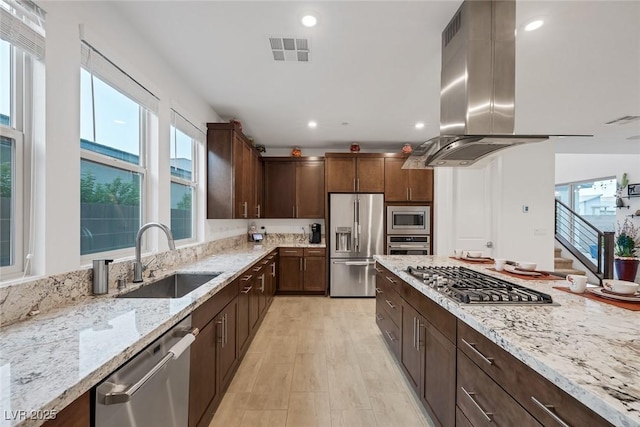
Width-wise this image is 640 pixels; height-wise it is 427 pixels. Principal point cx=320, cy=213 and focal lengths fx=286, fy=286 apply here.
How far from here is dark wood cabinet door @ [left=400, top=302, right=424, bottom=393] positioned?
1.98 m

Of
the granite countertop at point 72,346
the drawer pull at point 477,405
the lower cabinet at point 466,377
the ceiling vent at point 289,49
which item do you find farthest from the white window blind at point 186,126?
the drawer pull at point 477,405

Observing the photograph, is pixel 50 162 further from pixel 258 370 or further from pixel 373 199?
pixel 373 199

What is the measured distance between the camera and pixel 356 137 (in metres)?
4.95

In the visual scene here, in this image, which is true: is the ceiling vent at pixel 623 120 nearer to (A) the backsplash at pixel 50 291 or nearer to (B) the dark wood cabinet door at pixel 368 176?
(B) the dark wood cabinet door at pixel 368 176

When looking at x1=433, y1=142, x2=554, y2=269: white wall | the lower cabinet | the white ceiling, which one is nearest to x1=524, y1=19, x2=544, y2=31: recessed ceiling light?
the white ceiling

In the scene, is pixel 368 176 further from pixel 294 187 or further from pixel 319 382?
pixel 319 382

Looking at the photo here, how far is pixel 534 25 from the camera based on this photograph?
203 cm

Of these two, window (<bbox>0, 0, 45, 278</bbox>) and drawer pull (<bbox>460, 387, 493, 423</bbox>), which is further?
window (<bbox>0, 0, 45, 278</bbox>)

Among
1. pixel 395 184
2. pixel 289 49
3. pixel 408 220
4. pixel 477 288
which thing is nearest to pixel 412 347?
pixel 477 288

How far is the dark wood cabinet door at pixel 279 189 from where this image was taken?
5.30 m

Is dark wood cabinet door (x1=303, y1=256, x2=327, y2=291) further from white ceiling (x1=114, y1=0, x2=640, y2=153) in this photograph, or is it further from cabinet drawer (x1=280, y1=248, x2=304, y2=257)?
white ceiling (x1=114, y1=0, x2=640, y2=153)

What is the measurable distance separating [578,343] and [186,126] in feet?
11.1

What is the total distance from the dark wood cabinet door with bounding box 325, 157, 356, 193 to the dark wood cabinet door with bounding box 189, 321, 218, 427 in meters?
3.43

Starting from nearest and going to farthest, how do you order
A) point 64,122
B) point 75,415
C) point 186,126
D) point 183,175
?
point 75,415, point 64,122, point 186,126, point 183,175
